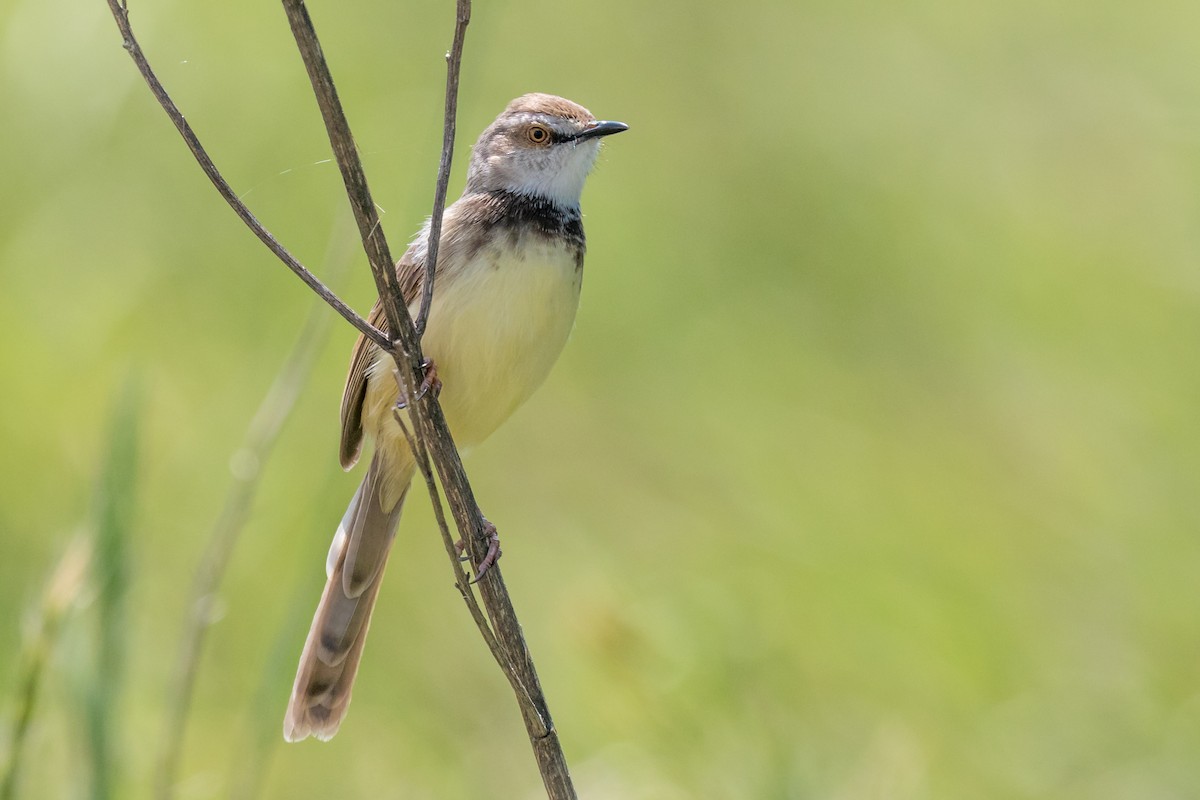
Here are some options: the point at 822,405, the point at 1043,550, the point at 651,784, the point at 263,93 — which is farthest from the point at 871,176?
the point at 651,784

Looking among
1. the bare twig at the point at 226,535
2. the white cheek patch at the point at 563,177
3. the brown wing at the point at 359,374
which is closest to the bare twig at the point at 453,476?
the bare twig at the point at 226,535

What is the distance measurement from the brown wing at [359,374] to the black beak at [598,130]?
576mm

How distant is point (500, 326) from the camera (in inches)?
126

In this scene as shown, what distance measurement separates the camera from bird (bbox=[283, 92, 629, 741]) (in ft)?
10.5

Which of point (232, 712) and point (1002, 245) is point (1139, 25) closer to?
point (1002, 245)

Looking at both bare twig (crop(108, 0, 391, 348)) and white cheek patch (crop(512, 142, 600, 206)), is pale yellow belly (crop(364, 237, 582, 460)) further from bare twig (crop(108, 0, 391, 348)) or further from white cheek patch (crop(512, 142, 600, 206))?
bare twig (crop(108, 0, 391, 348))

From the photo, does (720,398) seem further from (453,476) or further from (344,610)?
(453,476)

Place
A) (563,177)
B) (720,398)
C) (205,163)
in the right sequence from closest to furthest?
(205,163) → (563,177) → (720,398)

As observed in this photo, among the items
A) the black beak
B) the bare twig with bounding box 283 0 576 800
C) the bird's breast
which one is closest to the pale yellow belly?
the bird's breast

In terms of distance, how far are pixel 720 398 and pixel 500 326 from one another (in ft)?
6.89

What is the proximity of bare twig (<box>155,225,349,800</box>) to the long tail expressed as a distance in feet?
1.28

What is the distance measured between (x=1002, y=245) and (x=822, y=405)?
93 centimetres

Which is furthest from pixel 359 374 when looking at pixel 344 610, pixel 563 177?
pixel 563 177

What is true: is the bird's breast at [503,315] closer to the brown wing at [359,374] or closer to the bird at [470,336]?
the bird at [470,336]
